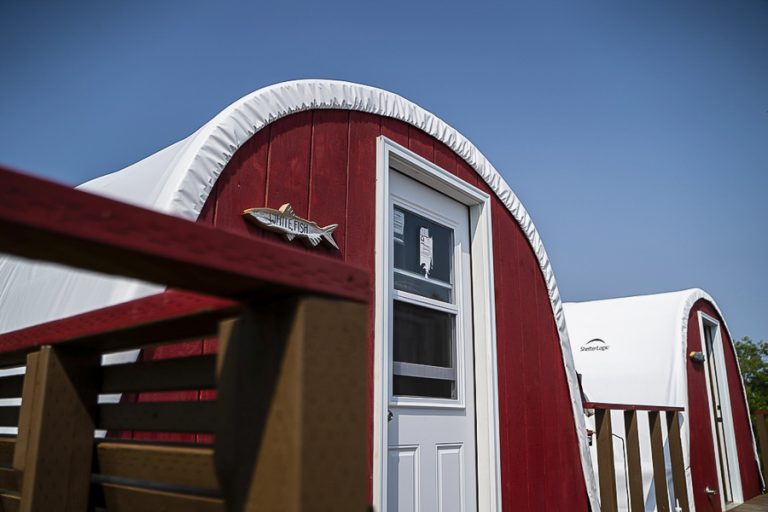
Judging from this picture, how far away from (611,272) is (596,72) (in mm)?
13636

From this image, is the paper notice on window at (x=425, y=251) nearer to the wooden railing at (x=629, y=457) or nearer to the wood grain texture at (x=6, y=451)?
the wooden railing at (x=629, y=457)

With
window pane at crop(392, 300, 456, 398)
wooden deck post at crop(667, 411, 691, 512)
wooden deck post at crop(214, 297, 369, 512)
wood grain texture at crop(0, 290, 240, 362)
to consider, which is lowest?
wooden deck post at crop(667, 411, 691, 512)

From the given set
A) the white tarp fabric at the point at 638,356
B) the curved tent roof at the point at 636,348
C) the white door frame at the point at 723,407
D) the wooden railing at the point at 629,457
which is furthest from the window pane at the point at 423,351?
the white door frame at the point at 723,407

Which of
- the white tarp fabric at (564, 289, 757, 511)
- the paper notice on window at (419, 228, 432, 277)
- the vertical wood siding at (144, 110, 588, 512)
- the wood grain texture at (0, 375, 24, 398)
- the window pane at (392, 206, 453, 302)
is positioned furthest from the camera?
the white tarp fabric at (564, 289, 757, 511)

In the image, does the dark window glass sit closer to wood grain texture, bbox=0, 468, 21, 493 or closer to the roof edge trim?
the roof edge trim

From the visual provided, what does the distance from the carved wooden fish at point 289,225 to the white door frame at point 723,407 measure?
5913 millimetres

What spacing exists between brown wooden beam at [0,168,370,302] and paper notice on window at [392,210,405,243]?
2.43 meters

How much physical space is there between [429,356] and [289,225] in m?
1.17

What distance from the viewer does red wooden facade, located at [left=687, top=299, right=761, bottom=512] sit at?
589 cm

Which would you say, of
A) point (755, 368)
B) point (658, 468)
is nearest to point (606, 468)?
point (658, 468)

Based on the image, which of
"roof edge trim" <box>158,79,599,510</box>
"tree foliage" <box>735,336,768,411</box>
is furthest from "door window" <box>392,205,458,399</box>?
"tree foliage" <box>735,336,768,411</box>

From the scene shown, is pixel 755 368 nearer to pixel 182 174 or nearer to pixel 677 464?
pixel 677 464

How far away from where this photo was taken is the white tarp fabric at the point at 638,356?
584cm

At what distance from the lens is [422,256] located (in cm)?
324
